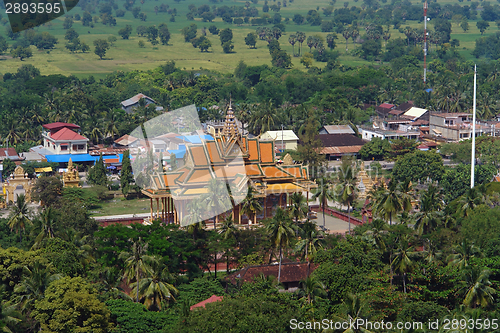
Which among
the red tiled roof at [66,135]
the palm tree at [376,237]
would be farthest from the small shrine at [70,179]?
the palm tree at [376,237]

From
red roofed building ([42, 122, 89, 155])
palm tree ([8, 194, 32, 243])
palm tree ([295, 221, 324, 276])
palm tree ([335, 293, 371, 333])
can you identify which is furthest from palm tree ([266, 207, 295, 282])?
red roofed building ([42, 122, 89, 155])

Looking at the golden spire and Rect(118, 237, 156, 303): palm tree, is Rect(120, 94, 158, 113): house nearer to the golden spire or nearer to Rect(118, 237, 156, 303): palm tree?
the golden spire

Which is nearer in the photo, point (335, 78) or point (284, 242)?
point (284, 242)

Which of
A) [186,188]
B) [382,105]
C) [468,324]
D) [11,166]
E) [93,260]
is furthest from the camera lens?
[382,105]

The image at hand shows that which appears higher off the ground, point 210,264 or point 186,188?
point 186,188

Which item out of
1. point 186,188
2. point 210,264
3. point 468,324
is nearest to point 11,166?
point 186,188

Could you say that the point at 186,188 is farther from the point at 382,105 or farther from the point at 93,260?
the point at 382,105
